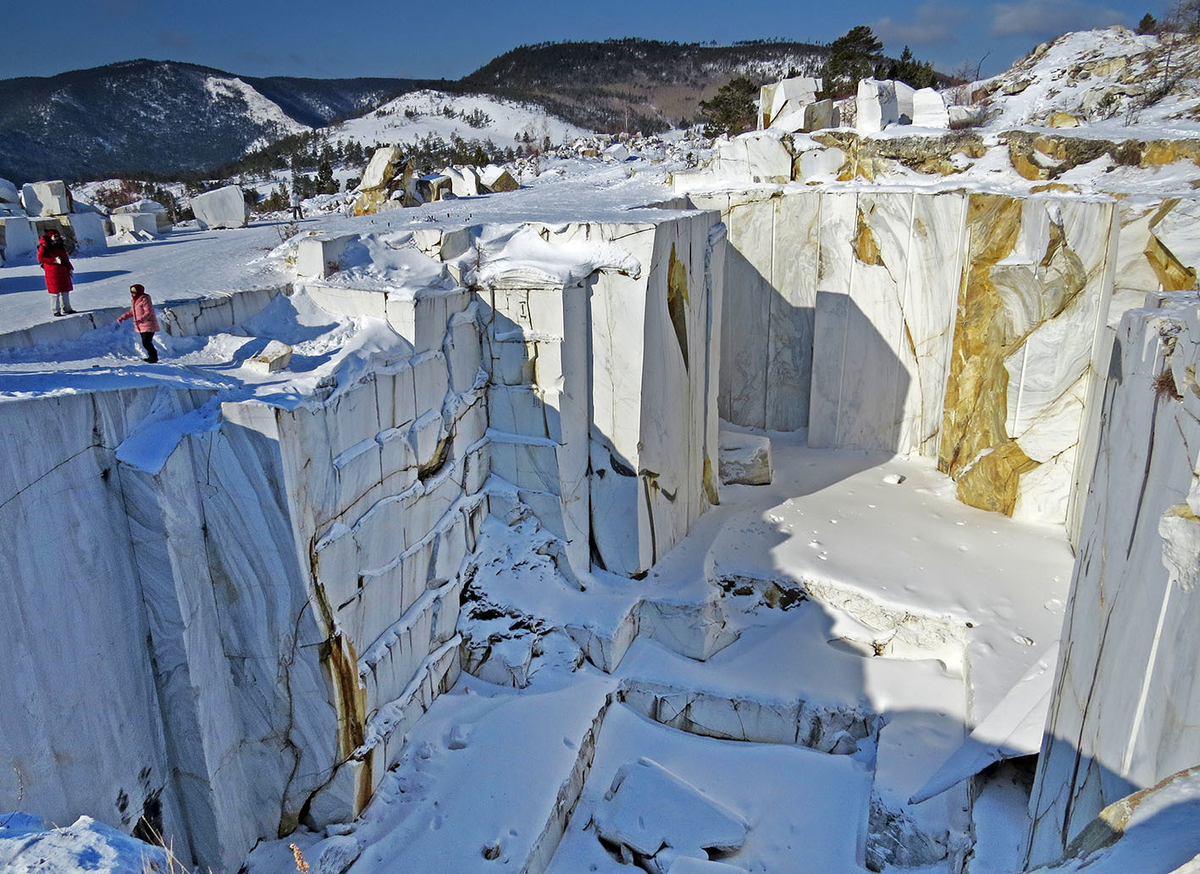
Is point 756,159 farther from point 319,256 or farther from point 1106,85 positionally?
point 319,256

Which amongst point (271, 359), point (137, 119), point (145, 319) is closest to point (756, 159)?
point (271, 359)

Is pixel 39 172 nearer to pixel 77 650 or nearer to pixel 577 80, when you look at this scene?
pixel 577 80

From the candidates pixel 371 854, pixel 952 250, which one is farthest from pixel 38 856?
pixel 952 250

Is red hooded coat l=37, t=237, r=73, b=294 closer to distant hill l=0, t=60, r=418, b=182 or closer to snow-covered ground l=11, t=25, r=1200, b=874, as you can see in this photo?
snow-covered ground l=11, t=25, r=1200, b=874

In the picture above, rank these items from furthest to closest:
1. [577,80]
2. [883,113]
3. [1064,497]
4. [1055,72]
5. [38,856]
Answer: [577,80] → [1055,72] → [883,113] → [1064,497] → [38,856]

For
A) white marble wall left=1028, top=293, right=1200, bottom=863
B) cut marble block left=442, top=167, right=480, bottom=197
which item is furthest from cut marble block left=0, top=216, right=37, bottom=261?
white marble wall left=1028, top=293, right=1200, bottom=863

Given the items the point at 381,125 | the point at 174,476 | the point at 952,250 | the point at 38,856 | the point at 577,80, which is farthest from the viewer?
the point at 577,80
